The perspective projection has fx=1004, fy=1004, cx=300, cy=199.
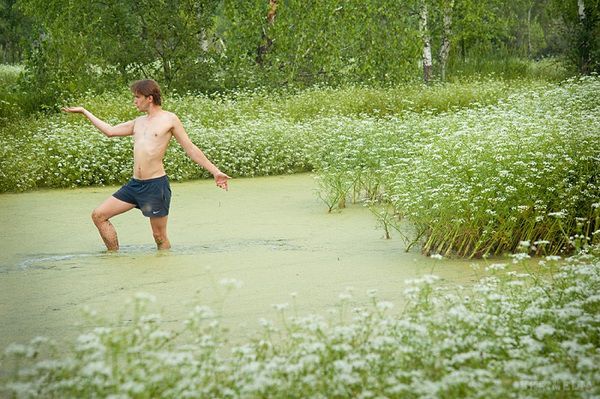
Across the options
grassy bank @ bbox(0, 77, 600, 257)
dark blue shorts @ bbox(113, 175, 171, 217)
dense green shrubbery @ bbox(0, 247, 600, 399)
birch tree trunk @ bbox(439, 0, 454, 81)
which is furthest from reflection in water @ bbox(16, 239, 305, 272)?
birch tree trunk @ bbox(439, 0, 454, 81)

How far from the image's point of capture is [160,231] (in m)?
8.70

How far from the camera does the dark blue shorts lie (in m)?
8.50

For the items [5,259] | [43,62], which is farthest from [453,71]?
[5,259]

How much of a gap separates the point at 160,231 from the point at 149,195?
0.37 meters

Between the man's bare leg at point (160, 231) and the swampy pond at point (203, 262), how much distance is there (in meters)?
0.15

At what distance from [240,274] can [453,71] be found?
2333 centimetres

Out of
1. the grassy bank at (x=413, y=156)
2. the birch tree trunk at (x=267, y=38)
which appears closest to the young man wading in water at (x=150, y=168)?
the grassy bank at (x=413, y=156)

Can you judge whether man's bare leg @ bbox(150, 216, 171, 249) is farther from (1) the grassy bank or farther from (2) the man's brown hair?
(1) the grassy bank

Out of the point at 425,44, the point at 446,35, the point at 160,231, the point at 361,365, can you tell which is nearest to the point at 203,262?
the point at 160,231

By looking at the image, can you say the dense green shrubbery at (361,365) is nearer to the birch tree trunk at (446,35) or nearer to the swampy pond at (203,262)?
the swampy pond at (203,262)

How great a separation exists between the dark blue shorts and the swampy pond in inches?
15.0

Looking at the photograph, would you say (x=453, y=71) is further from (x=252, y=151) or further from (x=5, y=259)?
(x=5, y=259)

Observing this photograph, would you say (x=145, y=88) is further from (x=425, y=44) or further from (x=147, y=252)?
(x=425, y=44)

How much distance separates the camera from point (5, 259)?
8539 mm
